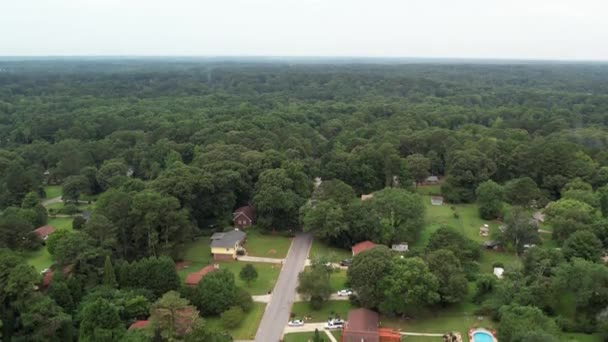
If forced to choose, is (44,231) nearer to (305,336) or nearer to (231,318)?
(231,318)

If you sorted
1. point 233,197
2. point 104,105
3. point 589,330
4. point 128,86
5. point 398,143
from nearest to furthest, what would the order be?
point 589,330 → point 233,197 → point 398,143 → point 104,105 → point 128,86

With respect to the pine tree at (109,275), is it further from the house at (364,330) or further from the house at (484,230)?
the house at (484,230)

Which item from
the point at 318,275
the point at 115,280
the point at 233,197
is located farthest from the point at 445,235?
Answer: the point at 115,280

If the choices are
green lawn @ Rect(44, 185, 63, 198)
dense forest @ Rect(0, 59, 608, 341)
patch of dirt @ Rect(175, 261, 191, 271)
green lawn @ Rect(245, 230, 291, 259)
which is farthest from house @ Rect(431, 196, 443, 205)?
green lawn @ Rect(44, 185, 63, 198)

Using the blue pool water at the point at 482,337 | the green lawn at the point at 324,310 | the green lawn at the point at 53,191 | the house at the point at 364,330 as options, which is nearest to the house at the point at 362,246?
the green lawn at the point at 324,310

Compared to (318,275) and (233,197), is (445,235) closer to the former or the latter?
(318,275)
